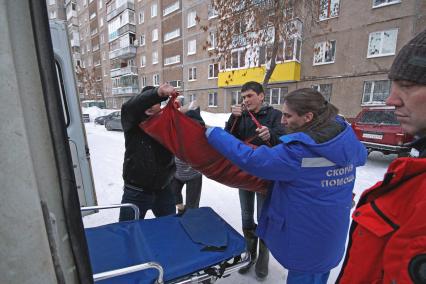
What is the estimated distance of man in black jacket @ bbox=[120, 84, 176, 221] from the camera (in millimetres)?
1957

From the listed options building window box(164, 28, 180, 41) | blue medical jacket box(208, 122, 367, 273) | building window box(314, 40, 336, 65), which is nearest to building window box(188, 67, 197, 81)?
building window box(164, 28, 180, 41)

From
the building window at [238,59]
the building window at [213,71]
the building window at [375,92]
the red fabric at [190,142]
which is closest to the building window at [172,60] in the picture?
the building window at [213,71]

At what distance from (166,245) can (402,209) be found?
1.39m

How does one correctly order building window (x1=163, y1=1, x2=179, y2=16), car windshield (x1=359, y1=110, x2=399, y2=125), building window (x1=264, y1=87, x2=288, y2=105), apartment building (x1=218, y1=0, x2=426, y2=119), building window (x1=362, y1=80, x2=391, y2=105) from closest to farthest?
1. car windshield (x1=359, y1=110, x2=399, y2=125)
2. apartment building (x1=218, y1=0, x2=426, y2=119)
3. building window (x1=362, y1=80, x2=391, y2=105)
4. building window (x1=264, y1=87, x2=288, y2=105)
5. building window (x1=163, y1=1, x2=179, y2=16)

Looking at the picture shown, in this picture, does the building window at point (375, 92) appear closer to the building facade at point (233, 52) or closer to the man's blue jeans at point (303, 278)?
the building facade at point (233, 52)

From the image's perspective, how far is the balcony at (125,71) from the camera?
29.3m

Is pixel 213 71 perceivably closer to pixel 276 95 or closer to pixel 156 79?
pixel 276 95

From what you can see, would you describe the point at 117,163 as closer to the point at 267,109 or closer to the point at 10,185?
the point at 267,109

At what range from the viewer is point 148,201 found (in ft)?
7.14

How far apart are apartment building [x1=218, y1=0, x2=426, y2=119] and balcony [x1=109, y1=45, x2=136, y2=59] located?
1760 cm

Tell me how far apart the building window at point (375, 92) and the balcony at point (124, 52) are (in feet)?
83.6

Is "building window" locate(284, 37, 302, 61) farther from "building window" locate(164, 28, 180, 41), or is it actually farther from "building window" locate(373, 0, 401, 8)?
"building window" locate(164, 28, 180, 41)

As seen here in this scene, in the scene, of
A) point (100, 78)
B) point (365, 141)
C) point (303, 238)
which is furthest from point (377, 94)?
point (100, 78)

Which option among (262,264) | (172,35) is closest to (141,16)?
(172,35)
